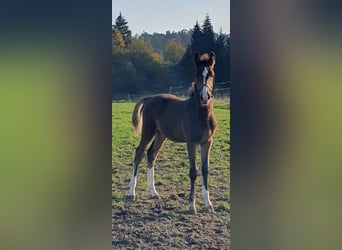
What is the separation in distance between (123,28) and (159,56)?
0.55ft

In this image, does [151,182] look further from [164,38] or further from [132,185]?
[164,38]

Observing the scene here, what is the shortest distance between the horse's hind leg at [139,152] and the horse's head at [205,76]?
0.23 meters

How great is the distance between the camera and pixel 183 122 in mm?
1606

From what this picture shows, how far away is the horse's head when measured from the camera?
156 centimetres

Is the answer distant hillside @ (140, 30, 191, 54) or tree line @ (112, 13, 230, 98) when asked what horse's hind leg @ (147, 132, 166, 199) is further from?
distant hillside @ (140, 30, 191, 54)

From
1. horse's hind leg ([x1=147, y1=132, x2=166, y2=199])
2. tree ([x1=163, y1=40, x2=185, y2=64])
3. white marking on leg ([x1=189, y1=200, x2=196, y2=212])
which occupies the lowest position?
white marking on leg ([x1=189, y1=200, x2=196, y2=212])

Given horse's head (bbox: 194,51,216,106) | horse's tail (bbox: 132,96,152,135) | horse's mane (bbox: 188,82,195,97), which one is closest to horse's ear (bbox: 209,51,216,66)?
horse's head (bbox: 194,51,216,106)

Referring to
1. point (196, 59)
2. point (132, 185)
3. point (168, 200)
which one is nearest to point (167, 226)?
point (168, 200)

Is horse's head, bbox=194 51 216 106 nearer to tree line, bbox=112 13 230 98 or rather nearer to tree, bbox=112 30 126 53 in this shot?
tree line, bbox=112 13 230 98

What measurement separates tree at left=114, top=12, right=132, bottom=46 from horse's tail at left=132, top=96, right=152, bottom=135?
212 millimetres

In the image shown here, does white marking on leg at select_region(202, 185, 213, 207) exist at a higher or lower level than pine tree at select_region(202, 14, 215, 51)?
lower
